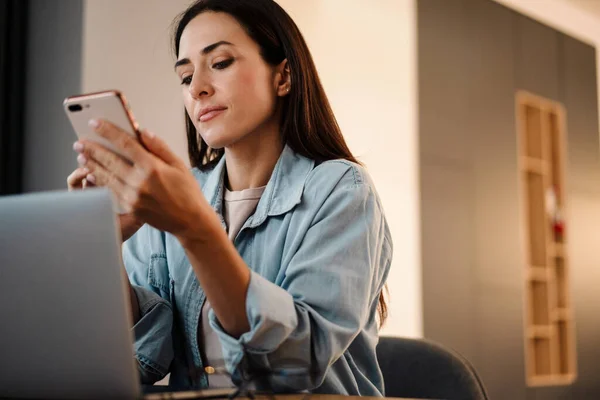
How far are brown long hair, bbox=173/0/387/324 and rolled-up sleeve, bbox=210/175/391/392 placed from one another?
0.18 metres

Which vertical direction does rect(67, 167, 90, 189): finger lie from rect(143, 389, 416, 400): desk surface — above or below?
above

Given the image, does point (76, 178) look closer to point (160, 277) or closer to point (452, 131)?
point (160, 277)

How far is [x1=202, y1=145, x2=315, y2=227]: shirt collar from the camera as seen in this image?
52.9 inches

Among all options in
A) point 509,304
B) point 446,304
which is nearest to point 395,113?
point 446,304

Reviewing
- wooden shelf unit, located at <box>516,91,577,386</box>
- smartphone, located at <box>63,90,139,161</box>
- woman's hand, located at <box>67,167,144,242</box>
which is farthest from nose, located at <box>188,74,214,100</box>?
wooden shelf unit, located at <box>516,91,577,386</box>

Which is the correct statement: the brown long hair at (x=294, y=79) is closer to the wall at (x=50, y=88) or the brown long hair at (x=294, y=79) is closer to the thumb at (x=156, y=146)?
the thumb at (x=156, y=146)

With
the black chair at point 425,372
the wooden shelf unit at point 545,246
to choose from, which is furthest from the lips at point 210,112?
the wooden shelf unit at point 545,246

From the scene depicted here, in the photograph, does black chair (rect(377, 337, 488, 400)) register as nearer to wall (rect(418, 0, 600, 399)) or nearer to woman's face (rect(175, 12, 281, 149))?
woman's face (rect(175, 12, 281, 149))

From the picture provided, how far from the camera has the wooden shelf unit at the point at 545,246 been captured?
4.92 metres

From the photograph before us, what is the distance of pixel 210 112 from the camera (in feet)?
4.62

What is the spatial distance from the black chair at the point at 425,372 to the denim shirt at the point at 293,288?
9 cm

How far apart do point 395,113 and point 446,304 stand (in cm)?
111

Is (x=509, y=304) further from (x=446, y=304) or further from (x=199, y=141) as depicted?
(x=199, y=141)

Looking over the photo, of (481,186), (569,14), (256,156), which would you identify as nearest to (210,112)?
(256,156)
